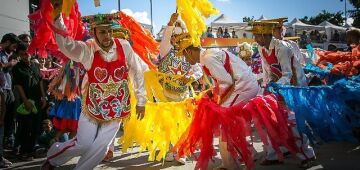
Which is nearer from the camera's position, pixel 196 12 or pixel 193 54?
pixel 193 54

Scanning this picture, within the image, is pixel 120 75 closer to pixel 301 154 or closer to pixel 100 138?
pixel 100 138

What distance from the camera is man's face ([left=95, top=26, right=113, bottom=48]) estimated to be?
13.9ft

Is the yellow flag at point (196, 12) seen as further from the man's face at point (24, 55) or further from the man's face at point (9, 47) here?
the man's face at point (9, 47)

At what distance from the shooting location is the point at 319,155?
18.1 ft

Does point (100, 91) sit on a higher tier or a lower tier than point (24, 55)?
lower

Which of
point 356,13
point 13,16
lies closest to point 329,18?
point 356,13

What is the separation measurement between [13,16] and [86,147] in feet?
25.9

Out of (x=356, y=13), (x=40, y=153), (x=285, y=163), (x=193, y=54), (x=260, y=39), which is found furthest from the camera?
(x=356, y=13)

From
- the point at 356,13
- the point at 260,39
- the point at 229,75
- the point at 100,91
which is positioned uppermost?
the point at 356,13

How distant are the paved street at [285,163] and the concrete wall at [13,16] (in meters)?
5.45

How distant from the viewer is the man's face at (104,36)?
4250 mm

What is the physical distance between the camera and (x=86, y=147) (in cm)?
401

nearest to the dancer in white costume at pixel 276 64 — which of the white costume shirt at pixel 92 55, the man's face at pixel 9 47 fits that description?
the white costume shirt at pixel 92 55

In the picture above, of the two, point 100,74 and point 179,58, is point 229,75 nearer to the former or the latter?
point 100,74
